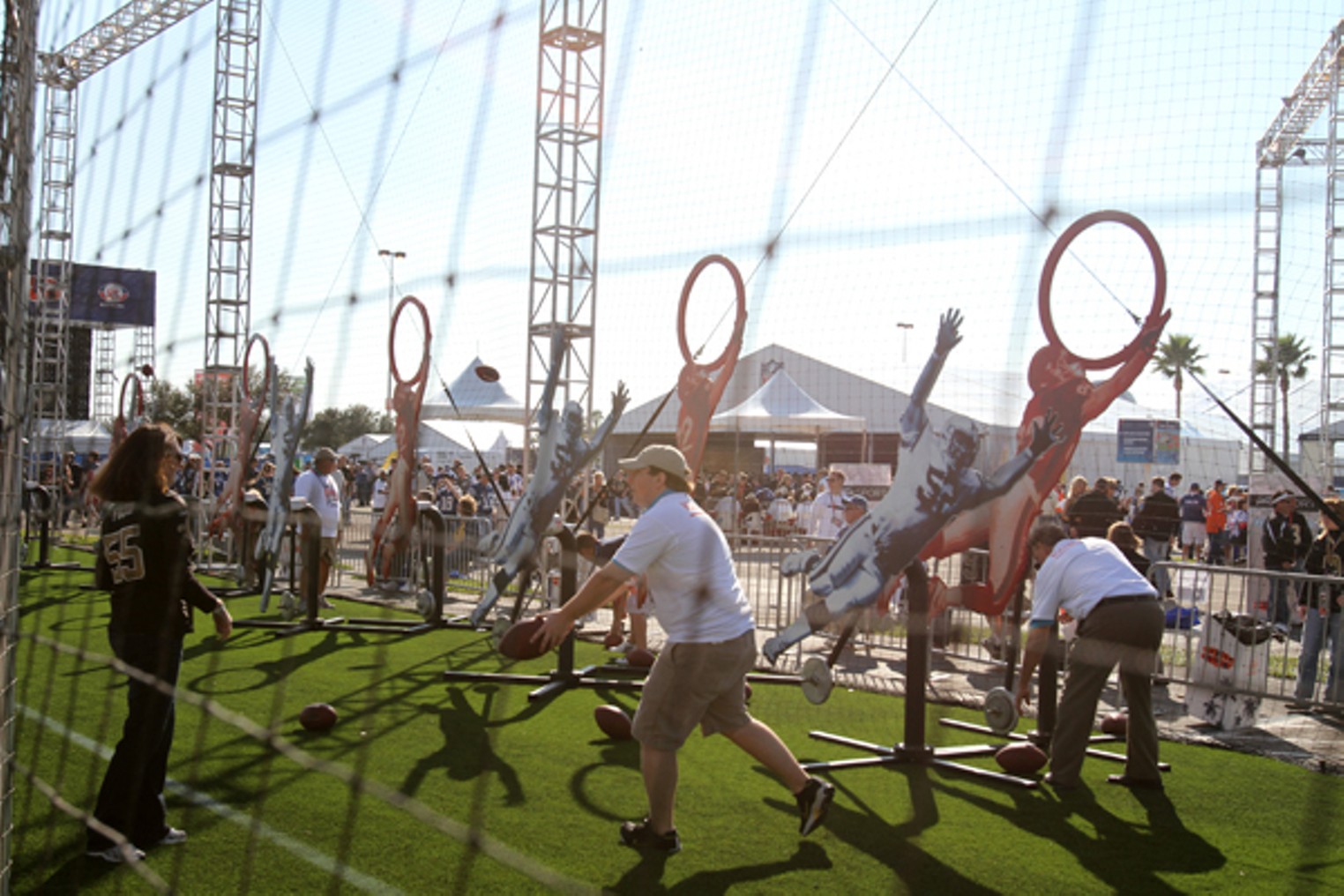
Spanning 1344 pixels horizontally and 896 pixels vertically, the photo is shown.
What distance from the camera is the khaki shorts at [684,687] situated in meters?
4.16

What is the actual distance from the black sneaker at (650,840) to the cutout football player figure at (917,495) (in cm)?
251

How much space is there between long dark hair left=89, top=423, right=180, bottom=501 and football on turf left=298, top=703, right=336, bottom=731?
6.89 feet

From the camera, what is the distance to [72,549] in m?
18.3

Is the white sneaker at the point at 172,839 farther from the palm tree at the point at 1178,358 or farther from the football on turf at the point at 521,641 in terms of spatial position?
the palm tree at the point at 1178,358

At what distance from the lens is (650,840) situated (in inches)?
169

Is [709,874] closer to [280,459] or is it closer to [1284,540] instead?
[280,459]

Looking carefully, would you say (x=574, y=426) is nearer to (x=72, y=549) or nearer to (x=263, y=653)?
(x=263, y=653)

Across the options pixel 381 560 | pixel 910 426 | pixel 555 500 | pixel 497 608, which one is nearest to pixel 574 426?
pixel 555 500

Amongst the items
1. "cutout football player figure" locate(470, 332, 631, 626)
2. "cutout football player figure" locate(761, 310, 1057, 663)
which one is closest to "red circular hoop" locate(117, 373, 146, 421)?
"cutout football player figure" locate(470, 332, 631, 626)

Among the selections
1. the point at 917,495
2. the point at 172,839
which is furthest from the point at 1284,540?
the point at 172,839

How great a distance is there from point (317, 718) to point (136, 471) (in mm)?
2261

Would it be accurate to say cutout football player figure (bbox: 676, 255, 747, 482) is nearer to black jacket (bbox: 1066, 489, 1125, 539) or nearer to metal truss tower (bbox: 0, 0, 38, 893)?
black jacket (bbox: 1066, 489, 1125, 539)

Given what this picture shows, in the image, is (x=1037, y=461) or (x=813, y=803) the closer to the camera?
(x=813, y=803)

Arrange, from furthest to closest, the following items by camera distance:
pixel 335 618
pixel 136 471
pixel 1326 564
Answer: pixel 335 618 → pixel 1326 564 → pixel 136 471
